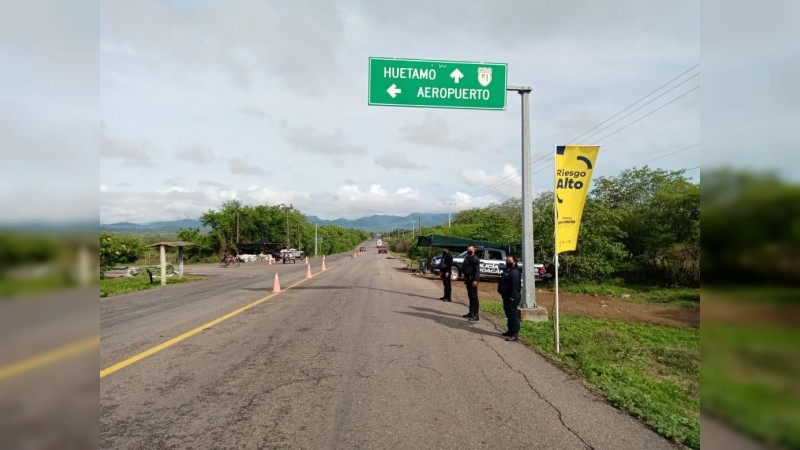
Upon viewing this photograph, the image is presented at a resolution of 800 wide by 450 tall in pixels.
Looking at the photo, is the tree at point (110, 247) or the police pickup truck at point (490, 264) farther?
the police pickup truck at point (490, 264)

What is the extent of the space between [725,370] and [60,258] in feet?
5.18

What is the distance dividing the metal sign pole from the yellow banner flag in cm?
234

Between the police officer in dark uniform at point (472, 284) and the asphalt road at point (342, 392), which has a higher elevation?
→ the police officer in dark uniform at point (472, 284)

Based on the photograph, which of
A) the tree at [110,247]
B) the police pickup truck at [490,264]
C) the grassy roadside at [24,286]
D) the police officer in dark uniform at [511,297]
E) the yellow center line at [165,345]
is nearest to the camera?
the grassy roadside at [24,286]

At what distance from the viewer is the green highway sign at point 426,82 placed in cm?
1024

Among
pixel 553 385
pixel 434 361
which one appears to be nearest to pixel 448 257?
pixel 434 361

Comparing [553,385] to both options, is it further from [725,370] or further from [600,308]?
[600,308]

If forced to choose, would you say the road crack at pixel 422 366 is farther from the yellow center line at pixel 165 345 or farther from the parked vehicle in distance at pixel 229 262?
the parked vehicle in distance at pixel 229 262

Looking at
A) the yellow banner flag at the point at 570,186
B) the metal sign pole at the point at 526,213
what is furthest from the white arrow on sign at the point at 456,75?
the yellow banner flag at the point at 570,186

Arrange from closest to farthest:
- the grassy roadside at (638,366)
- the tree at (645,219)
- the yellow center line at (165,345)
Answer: the grassy roadside at (638,366) → the yellow center line at (165,345) → the tree at (645,219)

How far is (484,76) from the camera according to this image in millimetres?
10414

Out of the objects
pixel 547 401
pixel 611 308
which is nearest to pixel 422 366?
pixel 547 401

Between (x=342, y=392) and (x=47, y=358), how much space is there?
4389mm

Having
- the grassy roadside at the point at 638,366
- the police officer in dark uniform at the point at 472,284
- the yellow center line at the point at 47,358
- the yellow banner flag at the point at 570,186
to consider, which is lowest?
the grassy roadside at the point at 638,366
